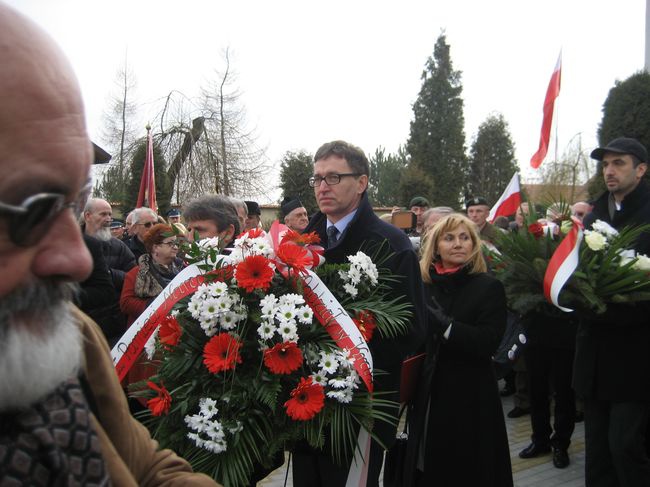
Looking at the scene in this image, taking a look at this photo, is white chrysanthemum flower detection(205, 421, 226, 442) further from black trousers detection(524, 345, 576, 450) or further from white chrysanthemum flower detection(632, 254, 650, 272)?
black trousers detection(524, 345, 576, 450)

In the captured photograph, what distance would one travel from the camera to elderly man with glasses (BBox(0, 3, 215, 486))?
95 cm

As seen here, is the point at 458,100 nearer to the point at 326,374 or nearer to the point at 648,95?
the point at 648,95

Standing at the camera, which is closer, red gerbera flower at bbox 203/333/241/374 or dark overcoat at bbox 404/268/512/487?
red gerbera flower at bbox 203/333/241/374

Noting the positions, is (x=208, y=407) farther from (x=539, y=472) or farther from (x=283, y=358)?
(x=539, y=472)

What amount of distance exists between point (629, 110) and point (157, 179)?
1275 cm

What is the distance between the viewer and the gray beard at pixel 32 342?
1.00 m

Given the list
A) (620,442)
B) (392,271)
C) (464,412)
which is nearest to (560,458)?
(620,442)

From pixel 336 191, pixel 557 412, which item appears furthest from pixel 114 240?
pixel 557 412

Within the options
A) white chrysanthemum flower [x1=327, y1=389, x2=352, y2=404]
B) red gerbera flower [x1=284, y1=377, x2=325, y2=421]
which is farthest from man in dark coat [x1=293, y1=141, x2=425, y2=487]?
red gerbera flower [x1=284, y1=377, x2=325, y2=421]

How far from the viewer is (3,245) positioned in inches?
36.9

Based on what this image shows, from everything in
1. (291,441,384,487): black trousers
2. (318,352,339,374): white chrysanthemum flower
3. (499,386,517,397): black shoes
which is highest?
(318,352,339,374): white chrysanthemum flower

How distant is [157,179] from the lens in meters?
17.8

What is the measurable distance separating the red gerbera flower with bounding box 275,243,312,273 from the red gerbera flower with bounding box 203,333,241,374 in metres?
0.42

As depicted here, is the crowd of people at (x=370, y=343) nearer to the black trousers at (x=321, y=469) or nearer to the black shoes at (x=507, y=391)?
the black trousers at (x=321, y=469)
